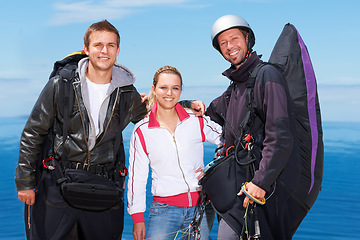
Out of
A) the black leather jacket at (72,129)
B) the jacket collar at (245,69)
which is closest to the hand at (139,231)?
the black leather jacket at (72,129)

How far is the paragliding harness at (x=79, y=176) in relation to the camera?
13.4ft

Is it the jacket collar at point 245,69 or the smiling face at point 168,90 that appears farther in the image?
the smiling face at point 168,90

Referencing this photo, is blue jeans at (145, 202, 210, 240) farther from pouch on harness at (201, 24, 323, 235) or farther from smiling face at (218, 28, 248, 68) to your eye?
smiling face at (218, 28, 248, 68)

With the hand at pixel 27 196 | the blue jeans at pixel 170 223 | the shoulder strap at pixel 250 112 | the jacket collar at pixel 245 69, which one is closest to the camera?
the shoulder strap at pixel 250 112

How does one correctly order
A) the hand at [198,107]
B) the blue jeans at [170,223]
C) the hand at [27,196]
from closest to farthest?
1. the blue jeans at [170,223]
2. the hand at [27,196]
3. the hand at [198,107]

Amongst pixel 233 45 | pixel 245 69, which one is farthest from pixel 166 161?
pixel 233 45

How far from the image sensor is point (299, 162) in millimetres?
3641

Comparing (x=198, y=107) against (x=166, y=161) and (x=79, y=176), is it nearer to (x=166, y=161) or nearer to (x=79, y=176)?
(x=166, y=161)

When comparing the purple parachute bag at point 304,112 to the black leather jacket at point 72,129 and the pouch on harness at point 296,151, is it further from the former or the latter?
the black leather jacket at point 72,129

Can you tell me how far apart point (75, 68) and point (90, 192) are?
Result: 4.08ft

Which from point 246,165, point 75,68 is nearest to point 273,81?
point 246,165

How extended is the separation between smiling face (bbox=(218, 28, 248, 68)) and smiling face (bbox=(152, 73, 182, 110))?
554 mm

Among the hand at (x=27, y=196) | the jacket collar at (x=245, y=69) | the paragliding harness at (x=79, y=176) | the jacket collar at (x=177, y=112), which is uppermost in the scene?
the jacket collar at (x=245, y=69)

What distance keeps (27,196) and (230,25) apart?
8.58 ft
